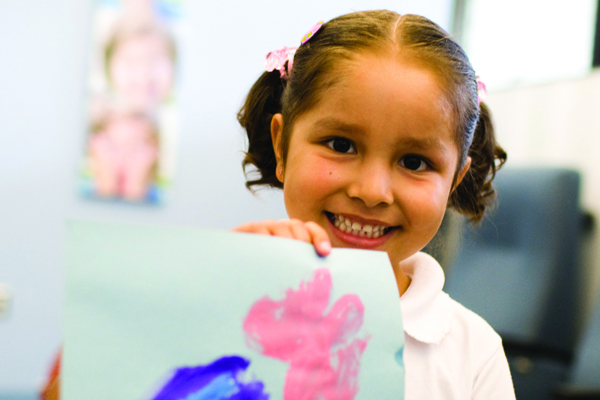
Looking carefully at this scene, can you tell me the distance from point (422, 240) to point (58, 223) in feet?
6.56

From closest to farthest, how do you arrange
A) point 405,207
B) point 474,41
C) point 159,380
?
point 159,380, point 405,207, point 474,41

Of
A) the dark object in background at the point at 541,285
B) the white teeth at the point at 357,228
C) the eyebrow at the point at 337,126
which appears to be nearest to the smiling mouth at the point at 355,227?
the white teeth at the point at 357,228

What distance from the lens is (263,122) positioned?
91 cm

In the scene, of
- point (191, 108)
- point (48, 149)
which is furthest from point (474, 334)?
point (48, 149)

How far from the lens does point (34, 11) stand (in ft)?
7.41

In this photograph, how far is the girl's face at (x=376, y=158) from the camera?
59 centimetres

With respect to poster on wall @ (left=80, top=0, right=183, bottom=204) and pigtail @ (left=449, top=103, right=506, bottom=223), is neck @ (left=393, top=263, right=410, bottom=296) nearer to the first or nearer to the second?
pigtail @ (left=449, top=103, right=506, bottom=223)

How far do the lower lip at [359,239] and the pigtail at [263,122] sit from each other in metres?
0.26

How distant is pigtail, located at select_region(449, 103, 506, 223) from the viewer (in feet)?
2.89

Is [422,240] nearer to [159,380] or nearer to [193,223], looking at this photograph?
[159,380]

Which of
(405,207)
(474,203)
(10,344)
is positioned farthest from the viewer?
(10,344)

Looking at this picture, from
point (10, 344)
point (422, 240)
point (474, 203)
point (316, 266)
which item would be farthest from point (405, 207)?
point (10, 344)

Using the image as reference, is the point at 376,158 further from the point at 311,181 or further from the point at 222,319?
the point at 222,319

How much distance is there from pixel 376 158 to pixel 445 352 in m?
0.26
